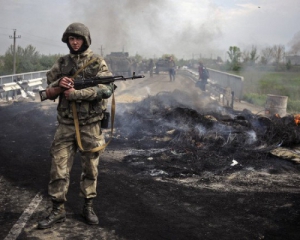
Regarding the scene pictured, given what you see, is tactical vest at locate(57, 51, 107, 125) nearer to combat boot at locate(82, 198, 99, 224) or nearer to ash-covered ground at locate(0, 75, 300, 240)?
combat boot at locate(82, 198, 99, 224)

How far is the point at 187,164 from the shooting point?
5.98m

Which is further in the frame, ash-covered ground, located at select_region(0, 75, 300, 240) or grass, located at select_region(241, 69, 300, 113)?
grass, located at select_region(241, 69, 300, 113)

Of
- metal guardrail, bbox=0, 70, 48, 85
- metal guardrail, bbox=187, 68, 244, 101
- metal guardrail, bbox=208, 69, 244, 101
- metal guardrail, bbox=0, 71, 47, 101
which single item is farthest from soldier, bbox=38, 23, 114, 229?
metal guardrail, bbox=208, 69, 244, 101

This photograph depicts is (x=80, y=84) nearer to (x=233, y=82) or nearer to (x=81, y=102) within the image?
(x=81, y=102)

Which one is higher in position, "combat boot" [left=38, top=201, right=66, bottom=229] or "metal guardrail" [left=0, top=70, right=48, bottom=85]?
"metal guardrail" [left=0, top=70, right=48, bottom=85]

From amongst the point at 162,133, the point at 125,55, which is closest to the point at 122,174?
the point at 162,133

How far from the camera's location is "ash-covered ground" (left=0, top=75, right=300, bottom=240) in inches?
141

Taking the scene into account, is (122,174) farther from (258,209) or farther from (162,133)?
(162,133)

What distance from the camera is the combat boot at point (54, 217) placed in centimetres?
341

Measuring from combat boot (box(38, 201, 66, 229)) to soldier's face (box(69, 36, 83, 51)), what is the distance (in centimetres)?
157

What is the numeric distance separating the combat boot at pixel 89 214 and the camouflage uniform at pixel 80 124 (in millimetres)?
72

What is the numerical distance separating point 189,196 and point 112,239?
4.89ft

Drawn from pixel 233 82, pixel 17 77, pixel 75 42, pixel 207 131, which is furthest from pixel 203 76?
pixel 75 42

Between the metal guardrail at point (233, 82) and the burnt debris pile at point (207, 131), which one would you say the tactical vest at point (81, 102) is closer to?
the burnt debris pile at point (207, 131)
